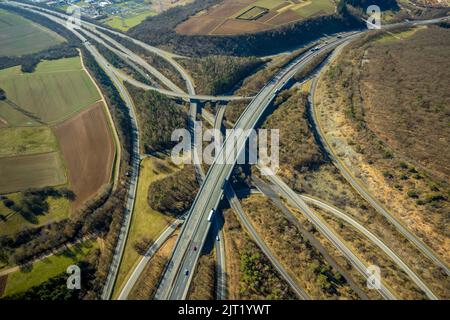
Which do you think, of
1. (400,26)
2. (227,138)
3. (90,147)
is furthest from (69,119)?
(400,26)

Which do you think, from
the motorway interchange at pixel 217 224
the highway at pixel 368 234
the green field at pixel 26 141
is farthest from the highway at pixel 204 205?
the green field at pixel 26 141

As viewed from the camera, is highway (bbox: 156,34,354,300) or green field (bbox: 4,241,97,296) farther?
green field (bbox: 4,241,97,296)

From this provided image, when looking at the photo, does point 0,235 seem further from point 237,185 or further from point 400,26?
point 400,26

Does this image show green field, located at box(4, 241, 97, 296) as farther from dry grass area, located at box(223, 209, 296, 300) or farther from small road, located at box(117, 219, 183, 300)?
dry grass area, located at box(223, 209, 296, 300)

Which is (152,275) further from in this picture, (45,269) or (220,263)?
(45,269)

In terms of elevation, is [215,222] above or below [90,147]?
Answer: below

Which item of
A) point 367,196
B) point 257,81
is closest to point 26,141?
point 257,81

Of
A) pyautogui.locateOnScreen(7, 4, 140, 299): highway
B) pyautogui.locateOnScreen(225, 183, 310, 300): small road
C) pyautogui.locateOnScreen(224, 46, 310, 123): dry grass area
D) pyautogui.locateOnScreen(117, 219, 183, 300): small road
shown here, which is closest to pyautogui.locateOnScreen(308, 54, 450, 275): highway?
pyautogui.locateOnScreen(224, 46, 310, 123): dry grass area
